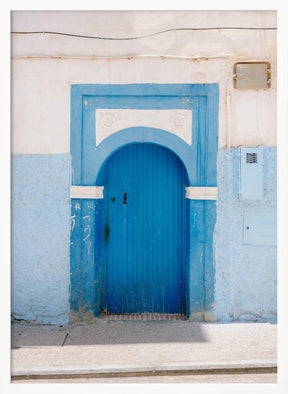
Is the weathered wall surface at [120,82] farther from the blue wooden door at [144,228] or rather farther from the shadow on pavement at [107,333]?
the blue wooden door at [144,228]

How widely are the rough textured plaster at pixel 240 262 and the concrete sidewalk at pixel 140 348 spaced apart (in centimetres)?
25

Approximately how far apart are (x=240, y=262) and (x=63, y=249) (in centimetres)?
236

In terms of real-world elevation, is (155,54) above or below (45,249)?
above

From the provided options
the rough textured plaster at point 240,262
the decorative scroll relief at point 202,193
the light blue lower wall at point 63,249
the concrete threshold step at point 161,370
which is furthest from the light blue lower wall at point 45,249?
the rough textured plaster at point 240,262

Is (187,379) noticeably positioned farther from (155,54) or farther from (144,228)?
(155,54)

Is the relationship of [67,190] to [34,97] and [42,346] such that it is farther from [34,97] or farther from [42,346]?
[42,346]

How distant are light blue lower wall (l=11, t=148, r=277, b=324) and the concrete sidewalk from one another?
25 centimetres

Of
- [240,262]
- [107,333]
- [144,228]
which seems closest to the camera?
[107,333]

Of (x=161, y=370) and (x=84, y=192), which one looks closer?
(x=161, y=370)

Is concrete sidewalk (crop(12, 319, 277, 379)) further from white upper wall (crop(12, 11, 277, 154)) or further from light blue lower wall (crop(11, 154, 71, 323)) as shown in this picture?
white upper wall (crop(12, 11, 277, 154))

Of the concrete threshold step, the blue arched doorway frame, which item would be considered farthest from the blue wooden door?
the concrete threshold step

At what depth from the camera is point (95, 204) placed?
5.80 m

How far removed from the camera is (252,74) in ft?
18.8

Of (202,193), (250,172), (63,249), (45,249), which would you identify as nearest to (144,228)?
(202,193)
